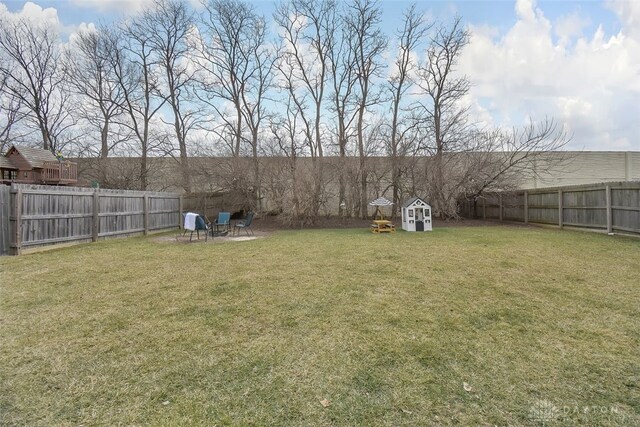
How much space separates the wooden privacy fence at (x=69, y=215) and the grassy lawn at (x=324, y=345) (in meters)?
2.25

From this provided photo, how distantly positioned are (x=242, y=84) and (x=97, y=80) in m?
7.36

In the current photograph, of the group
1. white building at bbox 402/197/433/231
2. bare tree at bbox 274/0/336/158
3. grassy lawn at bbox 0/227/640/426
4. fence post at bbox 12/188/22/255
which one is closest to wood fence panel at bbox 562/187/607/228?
white building at bbox 402/197/433/231

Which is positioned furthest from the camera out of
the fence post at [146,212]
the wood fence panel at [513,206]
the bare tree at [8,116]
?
the bare tree at [8,116]

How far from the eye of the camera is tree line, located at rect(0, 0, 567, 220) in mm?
16047

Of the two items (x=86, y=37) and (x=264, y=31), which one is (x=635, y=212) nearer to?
(x=264, y=31)

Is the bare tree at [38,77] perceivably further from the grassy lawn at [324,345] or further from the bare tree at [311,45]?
the grassy lawn at [324,345]

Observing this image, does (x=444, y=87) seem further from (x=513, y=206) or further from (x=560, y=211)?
(x=560, y=211)

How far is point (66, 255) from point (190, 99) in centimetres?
1341

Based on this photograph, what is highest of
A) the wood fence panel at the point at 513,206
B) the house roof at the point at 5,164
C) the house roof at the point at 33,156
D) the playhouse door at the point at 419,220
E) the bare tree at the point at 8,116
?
the bare tree at the point at 8,116

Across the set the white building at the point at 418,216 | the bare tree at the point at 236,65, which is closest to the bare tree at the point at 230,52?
the bare tree at the point at 236,65

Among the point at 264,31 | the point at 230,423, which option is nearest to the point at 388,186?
the point at 264,31

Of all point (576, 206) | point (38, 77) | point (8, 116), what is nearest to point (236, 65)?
point (38, 77)

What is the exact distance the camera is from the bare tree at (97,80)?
16.8m

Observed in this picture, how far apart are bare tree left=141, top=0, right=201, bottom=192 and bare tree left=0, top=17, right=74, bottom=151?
15.9ft
